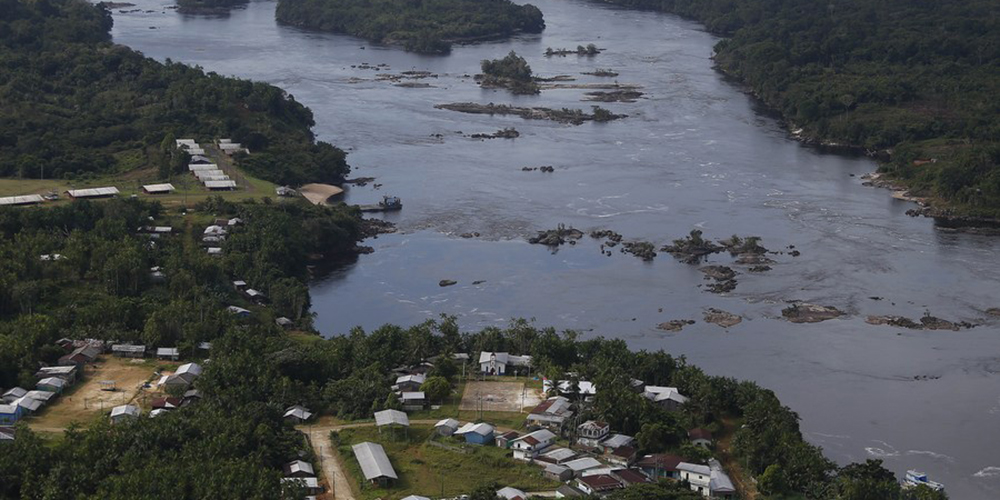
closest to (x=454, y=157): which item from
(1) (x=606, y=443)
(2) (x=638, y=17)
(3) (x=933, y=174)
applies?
(3) (x=933, y=174)

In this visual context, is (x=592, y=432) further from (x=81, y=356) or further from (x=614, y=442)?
(x=81, y=356)

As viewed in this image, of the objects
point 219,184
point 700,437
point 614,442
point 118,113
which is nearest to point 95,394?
point 614,442

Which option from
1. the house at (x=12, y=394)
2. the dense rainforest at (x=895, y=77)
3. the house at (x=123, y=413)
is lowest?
the house at (x=12, y=394)

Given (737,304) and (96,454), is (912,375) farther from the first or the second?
(96,454)

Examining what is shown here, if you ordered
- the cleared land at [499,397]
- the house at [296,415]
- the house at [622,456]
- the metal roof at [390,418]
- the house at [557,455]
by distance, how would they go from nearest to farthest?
the house at [557,455] < the house at [622,456] < the metal roof at [390,418] < the house at [296,415] < the cleared land at [499,397]

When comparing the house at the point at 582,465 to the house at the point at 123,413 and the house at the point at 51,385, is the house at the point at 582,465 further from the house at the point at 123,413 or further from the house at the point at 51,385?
the house at the point at 51,385

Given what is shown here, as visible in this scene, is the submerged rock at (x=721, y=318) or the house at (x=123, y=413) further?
the submerged rock at (x=721, y=318)

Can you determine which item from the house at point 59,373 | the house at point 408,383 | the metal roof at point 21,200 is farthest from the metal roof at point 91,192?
the house at point 408,383
